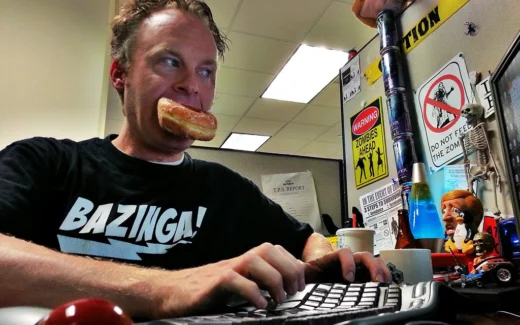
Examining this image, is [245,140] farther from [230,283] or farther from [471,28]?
[230,283]

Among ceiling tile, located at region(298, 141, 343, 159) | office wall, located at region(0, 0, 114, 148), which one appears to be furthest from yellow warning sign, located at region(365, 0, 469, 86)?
ceiling tile, located at region(298, 141, 343, 159)

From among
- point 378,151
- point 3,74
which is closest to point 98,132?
point 3,74

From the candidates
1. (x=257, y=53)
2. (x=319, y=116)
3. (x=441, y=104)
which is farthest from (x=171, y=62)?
(x=319, y=116)

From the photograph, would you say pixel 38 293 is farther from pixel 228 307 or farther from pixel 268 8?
pixel 268 8

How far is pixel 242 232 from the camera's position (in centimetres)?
100

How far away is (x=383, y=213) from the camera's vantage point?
116 centimetres

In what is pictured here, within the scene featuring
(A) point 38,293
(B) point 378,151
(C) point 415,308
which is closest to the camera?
(C) point 415,308

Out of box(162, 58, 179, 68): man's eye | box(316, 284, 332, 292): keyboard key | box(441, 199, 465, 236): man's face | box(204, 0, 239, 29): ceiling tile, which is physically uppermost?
box(204, 0, 239, 29): ceiling tile

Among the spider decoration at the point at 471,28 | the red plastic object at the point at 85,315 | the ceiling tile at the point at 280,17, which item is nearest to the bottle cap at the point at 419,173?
the spider decoration at the point at 471,28

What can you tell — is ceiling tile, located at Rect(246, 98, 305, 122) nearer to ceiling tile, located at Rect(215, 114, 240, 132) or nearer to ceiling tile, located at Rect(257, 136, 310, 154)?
ceiling tile, located at Rect(215, 114, 240, 132)

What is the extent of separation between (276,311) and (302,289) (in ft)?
0.29

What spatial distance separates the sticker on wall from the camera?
1.21 m

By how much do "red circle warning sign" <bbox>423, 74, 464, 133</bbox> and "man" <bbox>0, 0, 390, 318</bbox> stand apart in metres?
0.42

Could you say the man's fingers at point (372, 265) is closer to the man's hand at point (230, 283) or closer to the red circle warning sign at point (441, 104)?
the man's hand at point (230, 283)
